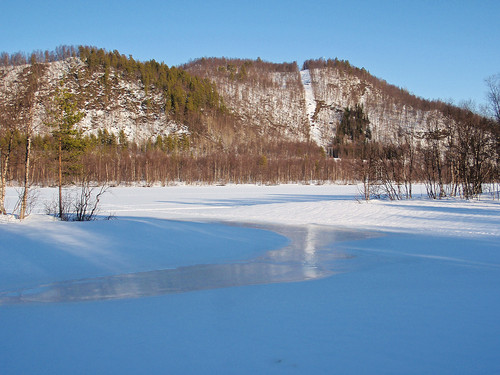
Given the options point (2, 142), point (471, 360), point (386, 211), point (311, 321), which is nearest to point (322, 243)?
point (311, 321)

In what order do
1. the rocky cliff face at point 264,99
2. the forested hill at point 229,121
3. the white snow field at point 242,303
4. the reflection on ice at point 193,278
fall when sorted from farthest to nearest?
the rocky cliff face at point 264,99 → the forested hill at point 229,121 → the reflection on ice at point 193,278 → the white snow field at point 242,303

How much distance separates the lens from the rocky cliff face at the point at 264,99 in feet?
336

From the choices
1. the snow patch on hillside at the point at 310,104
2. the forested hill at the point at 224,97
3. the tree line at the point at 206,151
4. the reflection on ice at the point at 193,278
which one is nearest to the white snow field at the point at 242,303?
the reflection on ice at the point at 193,278

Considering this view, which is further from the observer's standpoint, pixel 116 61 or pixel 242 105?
pixel 242 105

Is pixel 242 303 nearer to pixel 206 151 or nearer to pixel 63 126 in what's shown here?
pixel 63 126

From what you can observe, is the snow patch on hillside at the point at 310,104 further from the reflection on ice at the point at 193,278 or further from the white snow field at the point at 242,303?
the reflection on ice at the point at 193,278

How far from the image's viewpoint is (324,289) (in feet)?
18.0

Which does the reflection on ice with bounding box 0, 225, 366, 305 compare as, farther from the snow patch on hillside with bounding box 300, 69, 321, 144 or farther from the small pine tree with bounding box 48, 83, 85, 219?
the snow patch on hillside with bounding box 300, 69, 321, 144

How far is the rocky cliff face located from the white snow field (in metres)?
93.1

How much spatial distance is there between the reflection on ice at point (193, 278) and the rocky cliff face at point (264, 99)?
9439 centimetres

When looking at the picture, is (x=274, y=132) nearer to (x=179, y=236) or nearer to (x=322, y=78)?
(x=322, y=78)

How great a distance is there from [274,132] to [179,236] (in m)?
114

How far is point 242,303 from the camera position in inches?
190

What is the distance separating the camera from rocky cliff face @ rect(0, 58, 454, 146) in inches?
4038
